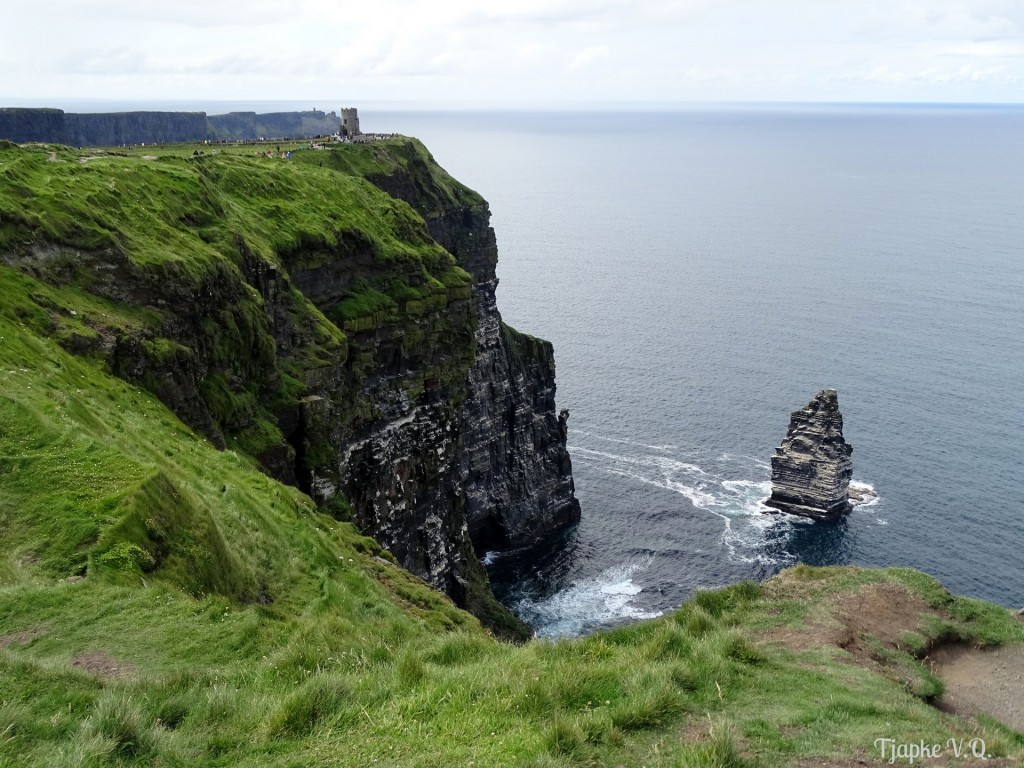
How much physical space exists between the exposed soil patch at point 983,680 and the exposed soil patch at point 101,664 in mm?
19785

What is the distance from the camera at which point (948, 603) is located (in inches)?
1174

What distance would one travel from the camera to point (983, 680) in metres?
25.4

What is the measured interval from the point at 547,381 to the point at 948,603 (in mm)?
74371

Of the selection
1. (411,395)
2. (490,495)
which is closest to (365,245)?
(411,395)

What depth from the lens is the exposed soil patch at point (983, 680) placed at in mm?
23119

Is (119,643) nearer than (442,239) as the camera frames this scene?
Yes

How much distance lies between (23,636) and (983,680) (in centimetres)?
2480

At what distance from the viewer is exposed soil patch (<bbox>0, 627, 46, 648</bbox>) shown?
19.2 meters

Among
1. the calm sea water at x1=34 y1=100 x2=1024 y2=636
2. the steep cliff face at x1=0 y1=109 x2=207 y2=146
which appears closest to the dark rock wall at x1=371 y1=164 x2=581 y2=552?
the calm sea water at x1=34 y1=100 x2=1024 y2=636

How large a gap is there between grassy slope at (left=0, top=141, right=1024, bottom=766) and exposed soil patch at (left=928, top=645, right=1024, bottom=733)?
27.1 inches

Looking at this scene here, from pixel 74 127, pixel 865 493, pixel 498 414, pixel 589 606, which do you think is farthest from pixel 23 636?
pixel 74 127

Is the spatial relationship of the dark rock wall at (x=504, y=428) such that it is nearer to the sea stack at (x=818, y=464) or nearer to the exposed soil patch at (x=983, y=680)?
the sea stack at (x=818, y=464)

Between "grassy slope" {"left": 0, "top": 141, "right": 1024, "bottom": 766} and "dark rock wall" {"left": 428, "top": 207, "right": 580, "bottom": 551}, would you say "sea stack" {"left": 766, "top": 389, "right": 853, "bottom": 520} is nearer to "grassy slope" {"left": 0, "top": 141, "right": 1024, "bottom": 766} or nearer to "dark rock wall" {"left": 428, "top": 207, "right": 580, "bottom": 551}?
"dark rock wall" {"left": 428, "top": 207, "right": 580, "bottom": 551}

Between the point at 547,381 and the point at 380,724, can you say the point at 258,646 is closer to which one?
the point at 380,724
